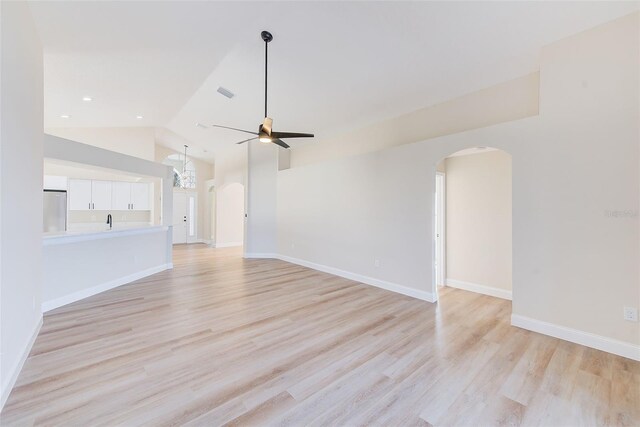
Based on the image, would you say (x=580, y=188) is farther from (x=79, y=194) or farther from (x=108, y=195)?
(x=79, y=194)

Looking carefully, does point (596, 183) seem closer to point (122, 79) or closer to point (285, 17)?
point (285, 17)

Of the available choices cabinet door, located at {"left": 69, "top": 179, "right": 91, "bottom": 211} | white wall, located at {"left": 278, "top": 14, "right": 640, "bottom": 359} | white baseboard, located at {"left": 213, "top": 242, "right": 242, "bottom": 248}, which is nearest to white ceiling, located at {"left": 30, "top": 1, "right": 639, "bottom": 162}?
white wall, located at {"left": 278, "top": 14, "right": 640, "bottom": 359}

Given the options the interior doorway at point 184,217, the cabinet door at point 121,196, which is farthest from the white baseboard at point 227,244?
the cabinet door at point 121,196

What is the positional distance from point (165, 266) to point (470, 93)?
259 inches

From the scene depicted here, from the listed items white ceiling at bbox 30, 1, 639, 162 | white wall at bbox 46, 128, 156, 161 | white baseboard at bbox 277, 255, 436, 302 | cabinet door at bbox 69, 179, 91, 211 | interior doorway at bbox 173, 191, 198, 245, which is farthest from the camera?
interior doorway at bbox 173, 191, 198, 245

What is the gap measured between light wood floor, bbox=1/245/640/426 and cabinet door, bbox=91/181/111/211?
15.2 feet

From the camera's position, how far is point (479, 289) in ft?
14.3

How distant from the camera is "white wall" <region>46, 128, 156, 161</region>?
6410 millimetres

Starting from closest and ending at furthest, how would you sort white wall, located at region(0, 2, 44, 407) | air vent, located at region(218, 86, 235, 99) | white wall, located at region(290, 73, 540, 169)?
white wall, located at region(0, 2, 44, 407)
white wall, located at region(290, 73, 540, 169)
air vent, located at region(218, 86, 235, 99)

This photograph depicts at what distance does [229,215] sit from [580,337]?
937 centimetres

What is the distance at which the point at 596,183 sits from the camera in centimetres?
257

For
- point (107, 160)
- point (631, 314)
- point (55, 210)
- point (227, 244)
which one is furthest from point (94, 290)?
point (631, 314)

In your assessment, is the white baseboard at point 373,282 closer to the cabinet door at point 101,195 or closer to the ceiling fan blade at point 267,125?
the ceiling fan blade at point 267,125

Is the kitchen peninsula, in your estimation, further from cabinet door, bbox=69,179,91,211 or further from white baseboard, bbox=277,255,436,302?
white baseboard, bbox=277,255,436,302
